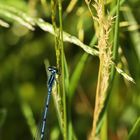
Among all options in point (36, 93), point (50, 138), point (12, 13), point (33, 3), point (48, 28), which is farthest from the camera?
point (36, 93)

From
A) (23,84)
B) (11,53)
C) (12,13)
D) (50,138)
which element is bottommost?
(50,138)

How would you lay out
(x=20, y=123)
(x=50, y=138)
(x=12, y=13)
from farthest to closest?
(x=20, y=123)
(x=50, y=138)
(x=12, y=13)

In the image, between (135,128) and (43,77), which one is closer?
(135,128)

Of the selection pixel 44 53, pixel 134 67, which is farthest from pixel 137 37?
pixel 44 53

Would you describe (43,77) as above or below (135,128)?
above

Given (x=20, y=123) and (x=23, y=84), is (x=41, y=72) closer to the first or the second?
(x=23, y=84)

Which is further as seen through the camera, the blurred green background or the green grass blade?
the blurred green background

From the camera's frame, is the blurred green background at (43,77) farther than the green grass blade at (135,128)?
Yes

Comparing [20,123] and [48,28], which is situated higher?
[48,28]
